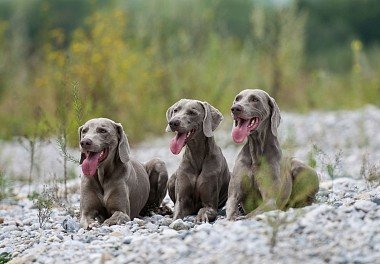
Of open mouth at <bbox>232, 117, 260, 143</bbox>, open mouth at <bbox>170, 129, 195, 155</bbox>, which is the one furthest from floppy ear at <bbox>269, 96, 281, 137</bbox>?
open mouth at <bbox>170, 129, 195, 155</bbox>

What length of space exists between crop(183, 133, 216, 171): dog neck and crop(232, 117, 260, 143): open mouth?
445 millimetres

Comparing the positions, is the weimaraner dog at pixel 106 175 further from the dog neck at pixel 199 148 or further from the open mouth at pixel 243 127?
the open mouth at pixel 243 127

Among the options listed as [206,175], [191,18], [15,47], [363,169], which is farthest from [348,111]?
[206,175]

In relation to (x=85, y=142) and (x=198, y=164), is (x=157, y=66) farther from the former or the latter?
(x=85, y=142)

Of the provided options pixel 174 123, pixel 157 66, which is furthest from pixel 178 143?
pixel 157 66

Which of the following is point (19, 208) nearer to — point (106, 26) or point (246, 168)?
point (246, 168)

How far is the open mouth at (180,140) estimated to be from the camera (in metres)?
7.96

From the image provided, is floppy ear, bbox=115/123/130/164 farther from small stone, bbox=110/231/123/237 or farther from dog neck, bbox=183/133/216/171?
small stone, bbox=110/231/123/237

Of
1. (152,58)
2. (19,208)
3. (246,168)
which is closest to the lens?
(246,168)

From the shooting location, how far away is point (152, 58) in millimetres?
18109

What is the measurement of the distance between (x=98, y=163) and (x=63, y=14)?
20.4 m

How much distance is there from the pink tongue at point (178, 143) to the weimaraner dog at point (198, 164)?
0.01 meters

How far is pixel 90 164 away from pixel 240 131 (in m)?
→ 1.33

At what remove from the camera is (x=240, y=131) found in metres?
7.81
